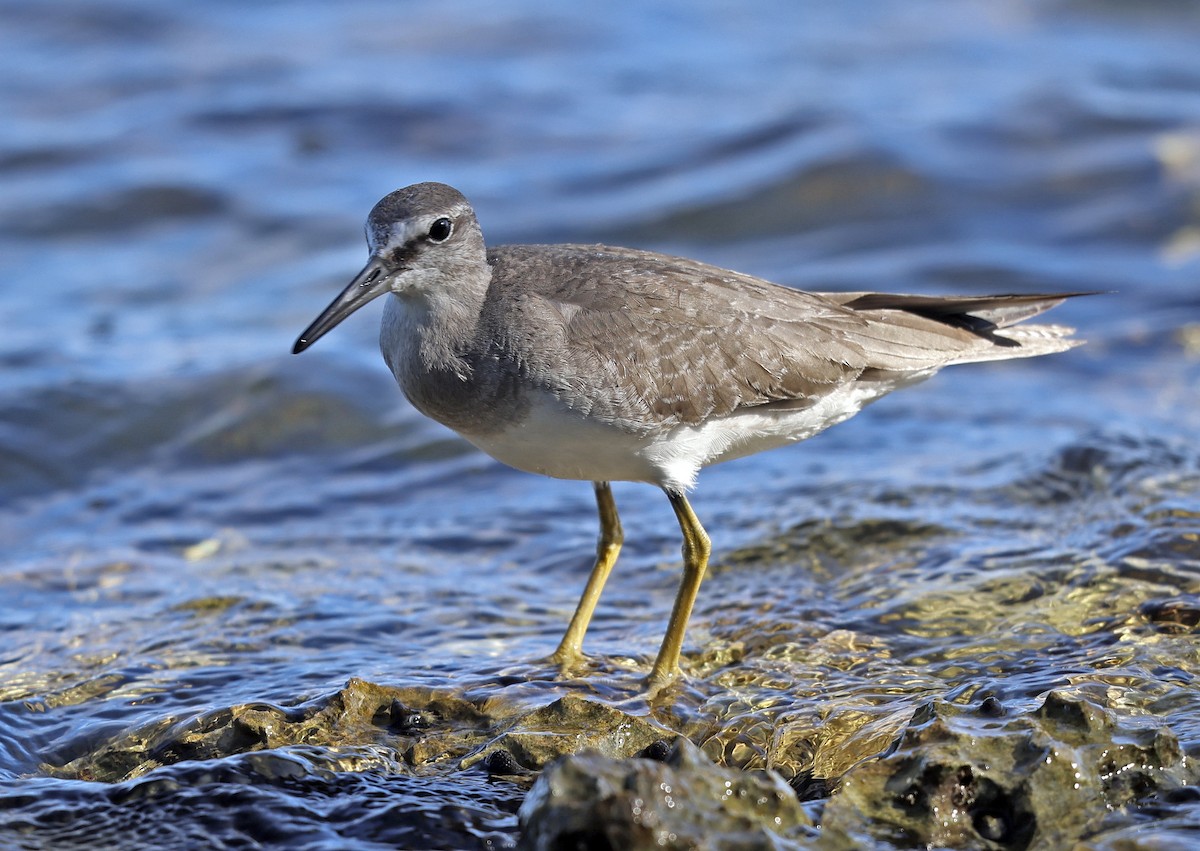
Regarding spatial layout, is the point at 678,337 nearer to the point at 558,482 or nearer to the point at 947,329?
the point at 947,329

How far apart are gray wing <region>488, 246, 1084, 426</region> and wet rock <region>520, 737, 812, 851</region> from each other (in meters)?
1.86

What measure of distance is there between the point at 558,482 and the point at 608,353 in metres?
3.11

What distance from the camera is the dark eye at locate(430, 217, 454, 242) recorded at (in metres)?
5.64

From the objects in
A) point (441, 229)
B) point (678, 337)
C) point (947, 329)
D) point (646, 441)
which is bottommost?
point (646, 441)

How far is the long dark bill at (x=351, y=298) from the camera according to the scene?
549 centimetres

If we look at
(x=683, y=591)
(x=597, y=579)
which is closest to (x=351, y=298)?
(x=597, y=579)

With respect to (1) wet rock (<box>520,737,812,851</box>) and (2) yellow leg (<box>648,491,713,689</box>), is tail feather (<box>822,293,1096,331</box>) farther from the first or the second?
(1) wet rock (<box>520,737,812,851</box>)

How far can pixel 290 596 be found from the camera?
7020mm

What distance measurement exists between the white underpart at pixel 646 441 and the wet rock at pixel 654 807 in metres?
1.71

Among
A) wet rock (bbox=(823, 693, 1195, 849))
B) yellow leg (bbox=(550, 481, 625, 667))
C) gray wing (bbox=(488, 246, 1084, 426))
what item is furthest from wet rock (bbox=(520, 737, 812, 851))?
yellow leg (bbox=(550, 481, 625, 667))

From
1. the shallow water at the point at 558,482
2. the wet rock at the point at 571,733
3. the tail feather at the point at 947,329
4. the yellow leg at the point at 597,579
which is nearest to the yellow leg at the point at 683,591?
the shallow water at the point at 558,482

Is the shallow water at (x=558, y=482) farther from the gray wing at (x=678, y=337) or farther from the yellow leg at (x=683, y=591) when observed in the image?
the gray wing at (x=678, y=337)

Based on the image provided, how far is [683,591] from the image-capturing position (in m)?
6.19

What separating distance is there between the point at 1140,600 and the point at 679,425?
7.27 feet
